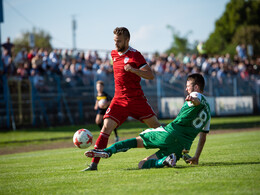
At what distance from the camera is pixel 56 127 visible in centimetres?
2286

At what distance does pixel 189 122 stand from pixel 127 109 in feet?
3.97

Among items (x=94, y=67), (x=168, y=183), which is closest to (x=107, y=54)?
(x=94, y=67)

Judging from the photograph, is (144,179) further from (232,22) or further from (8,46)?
(232,22)

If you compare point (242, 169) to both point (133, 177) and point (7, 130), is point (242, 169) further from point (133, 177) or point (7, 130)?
point (7, 130)

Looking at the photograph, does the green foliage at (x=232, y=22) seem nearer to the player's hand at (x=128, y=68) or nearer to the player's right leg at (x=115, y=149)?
the player's right leg at (x=115, y=149)

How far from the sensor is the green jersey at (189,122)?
6559 mm

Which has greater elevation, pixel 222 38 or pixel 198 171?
Result: pixel 222 38

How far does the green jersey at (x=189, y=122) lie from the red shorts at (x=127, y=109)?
709 millimetres

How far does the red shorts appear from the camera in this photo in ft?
23.3

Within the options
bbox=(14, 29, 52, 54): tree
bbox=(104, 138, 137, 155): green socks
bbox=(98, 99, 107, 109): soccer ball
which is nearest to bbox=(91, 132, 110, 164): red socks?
bbox=(104, 138, 137, 155): green socks

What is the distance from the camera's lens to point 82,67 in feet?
79.6

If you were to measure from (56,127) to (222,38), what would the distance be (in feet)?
185

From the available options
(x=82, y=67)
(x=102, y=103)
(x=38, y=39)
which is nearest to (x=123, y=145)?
(x=102, y=103)

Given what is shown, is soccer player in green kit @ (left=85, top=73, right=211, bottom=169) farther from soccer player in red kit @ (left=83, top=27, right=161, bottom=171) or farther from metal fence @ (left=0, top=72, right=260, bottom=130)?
metal fence @ (left=0, top=72, right=260, bottom=130)
